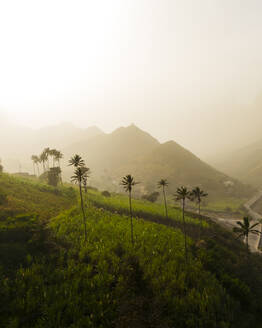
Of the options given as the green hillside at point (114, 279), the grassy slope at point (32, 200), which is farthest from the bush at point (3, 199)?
the green hillside at point (114, 279)

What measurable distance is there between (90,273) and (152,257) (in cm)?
1391

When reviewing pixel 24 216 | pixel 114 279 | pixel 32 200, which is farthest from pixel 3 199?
pixel 114 279

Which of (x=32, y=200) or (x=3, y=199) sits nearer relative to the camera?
(x=3, y=199)

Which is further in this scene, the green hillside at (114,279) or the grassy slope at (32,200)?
the grassy slope at (32,200)

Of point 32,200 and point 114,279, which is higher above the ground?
point 32,200

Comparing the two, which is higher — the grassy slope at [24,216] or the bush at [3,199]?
the bush at [3,199]

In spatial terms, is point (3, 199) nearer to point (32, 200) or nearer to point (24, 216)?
point (32, 200)

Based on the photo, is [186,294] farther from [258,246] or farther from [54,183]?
[54,183]

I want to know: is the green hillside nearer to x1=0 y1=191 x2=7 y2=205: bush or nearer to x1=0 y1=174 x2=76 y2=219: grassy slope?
x1=0 y1=174 x2=76 y2=219: grassy slope

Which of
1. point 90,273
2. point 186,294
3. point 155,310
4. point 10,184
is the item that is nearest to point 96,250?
point 90,273

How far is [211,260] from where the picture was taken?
41.4 metres

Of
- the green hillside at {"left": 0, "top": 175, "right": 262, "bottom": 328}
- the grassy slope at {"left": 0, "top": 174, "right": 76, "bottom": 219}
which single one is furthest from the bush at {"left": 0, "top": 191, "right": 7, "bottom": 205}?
the green hillside at {"left": 0, "top": 175, "right": 262, "bottom": 328}

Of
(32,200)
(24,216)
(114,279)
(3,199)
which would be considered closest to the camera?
(114,279)

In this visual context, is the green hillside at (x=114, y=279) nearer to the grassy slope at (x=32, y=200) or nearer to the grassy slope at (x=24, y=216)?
the grassy slope at (x=24, y=216)
